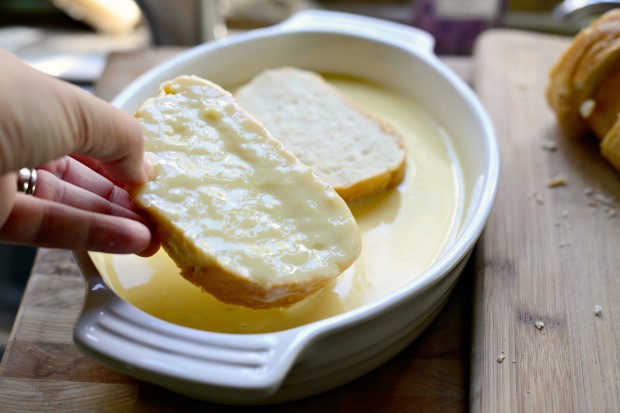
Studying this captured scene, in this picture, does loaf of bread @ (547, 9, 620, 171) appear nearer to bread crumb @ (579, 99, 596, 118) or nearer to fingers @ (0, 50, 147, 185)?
bread crumb @ (579, 99, 596, 118)

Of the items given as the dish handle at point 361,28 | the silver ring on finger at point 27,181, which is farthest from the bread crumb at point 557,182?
the silver ring on finger at point 27,181

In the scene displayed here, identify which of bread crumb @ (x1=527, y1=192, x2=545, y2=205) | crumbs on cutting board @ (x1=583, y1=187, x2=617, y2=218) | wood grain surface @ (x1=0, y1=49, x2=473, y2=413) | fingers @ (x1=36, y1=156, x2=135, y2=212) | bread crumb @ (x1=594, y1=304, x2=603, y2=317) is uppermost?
fingers @ (x1=36, y1=156, x2=135, y2=212)

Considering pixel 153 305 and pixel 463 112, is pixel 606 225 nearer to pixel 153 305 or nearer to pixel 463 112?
pixel 463 112

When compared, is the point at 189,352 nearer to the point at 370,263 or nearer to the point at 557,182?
the point at 370,263

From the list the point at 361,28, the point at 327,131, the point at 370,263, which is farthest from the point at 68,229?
the point at 361,28

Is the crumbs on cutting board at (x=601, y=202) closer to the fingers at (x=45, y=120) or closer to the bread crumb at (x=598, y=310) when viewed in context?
the bread crumb at (x=598, y=310)

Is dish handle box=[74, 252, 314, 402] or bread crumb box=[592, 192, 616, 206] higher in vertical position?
dish handle box=[74, 252, 314, 402]

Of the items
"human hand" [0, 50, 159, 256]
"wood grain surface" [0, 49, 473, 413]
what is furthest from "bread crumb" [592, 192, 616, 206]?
"human hand" [0, 50, 159, 256]

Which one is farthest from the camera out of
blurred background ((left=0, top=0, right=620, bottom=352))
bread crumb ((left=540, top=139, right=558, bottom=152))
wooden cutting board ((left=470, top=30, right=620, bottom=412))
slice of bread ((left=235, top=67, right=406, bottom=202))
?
blurred background ((left=0, top=0, right=620, bottom=352))
